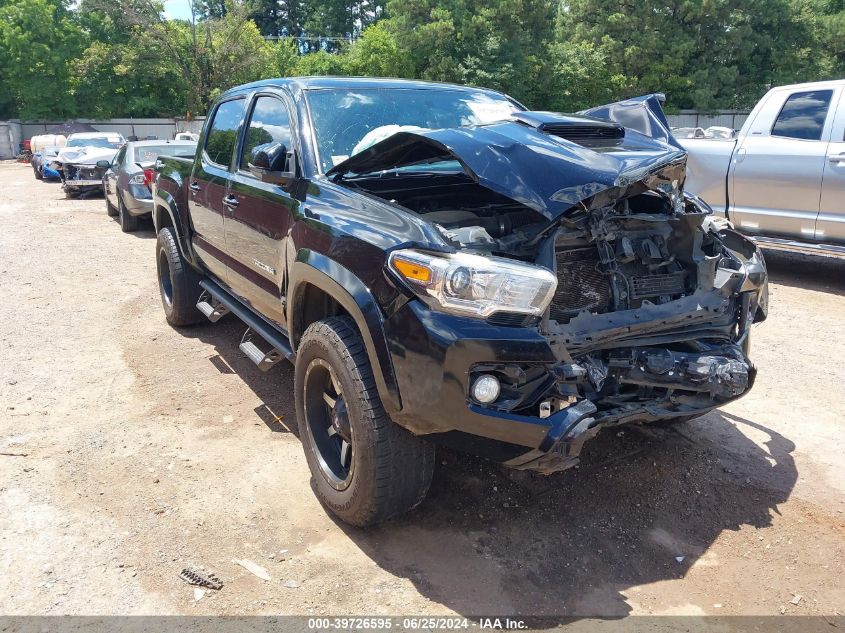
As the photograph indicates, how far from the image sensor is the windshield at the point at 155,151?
36.6ft

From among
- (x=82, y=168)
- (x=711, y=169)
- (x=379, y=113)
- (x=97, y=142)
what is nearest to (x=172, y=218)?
(x=379, y=113)

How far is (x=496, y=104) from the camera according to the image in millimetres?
4512

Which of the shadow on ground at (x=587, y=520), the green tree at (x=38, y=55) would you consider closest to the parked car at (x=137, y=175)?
the shadow on ground at (x=587, y=520)

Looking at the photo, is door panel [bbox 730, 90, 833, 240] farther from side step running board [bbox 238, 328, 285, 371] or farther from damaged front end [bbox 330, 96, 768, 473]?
side step running board [bbox 238, 328, 285, 371]

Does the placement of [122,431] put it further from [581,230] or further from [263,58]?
[263,58]

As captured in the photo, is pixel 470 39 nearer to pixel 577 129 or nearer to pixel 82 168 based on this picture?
pixel 82 168

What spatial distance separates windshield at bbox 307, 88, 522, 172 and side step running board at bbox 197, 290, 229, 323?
1873 mm

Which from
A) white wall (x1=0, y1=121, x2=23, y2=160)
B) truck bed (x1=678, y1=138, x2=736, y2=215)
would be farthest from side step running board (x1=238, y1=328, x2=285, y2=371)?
white wall (x1=0, y1=121, x2=23, y2=160)

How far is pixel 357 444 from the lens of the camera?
286 cm

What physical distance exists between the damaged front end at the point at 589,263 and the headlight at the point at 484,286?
0.06 feet

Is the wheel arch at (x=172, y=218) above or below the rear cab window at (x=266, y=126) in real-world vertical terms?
below

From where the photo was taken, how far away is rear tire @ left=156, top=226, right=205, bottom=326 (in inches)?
227

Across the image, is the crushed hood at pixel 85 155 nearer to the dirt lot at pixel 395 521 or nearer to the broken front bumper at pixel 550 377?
the dirt lot at pixel 395 521

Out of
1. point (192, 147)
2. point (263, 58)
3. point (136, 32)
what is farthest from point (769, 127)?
point (136, 32)
